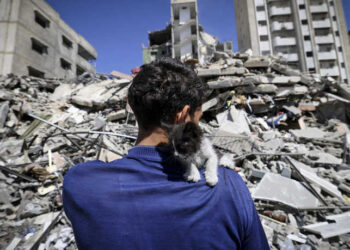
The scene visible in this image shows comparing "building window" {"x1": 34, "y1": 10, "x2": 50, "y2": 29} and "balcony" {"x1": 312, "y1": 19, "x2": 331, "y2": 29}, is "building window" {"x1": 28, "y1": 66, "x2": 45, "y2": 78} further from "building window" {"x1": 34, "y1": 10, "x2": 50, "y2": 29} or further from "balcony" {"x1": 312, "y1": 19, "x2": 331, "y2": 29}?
"balcony" {"x1": 312, "y1": 19, "x2": 331, "y2": 29}

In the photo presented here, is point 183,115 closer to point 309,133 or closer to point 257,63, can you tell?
point 309,133

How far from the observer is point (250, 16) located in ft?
118

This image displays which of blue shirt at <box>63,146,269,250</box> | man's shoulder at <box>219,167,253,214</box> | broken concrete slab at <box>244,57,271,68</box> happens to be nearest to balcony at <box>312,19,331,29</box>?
broken concrete slab at <box>244,57,271,68</box>

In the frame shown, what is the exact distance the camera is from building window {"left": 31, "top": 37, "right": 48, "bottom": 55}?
68.8ft

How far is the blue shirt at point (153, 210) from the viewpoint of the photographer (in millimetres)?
846

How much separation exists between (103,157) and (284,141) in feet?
22.7

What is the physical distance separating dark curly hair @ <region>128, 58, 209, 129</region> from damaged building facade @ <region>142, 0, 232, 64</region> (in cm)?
2703

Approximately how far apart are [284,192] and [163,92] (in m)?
4.43

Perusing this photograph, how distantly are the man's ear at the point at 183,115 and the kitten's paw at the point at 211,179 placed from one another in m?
0.40

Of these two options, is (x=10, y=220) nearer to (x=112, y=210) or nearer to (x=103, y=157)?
(x=103, y=157)

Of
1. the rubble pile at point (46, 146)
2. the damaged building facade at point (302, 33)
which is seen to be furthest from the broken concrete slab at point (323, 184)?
the damaged building facade at point (302, 33)

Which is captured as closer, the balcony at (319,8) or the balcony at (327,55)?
the balcony at (327,55)

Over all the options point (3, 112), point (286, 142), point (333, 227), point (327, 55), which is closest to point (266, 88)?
point (286, 142)

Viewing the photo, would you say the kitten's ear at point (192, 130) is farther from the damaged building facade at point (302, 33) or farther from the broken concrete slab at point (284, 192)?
the damaged building facade at point (302, 33)
